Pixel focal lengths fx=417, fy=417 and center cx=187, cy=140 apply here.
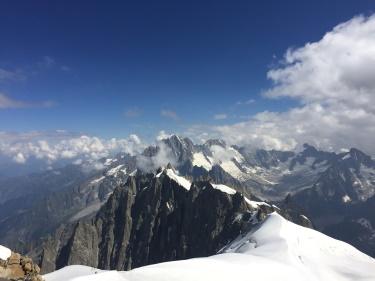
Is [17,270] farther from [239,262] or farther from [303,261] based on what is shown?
[303,261]

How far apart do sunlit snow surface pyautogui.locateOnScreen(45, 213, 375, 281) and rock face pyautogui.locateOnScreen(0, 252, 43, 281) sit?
5466 millimetres

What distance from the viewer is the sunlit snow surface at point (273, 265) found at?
2845 inches

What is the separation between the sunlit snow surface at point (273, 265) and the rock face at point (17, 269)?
5466mm

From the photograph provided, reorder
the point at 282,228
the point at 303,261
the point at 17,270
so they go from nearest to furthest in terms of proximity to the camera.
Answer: the point at 17,270 < the point at 303,261 < the point at 282,228

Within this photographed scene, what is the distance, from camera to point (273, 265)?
91.2m

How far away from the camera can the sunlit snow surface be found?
237ft

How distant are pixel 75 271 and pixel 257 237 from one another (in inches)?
2617

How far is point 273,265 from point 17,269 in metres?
52.3

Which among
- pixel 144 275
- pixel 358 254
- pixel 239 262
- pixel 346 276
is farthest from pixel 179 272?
pixel 358 254

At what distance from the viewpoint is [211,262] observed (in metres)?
84.7

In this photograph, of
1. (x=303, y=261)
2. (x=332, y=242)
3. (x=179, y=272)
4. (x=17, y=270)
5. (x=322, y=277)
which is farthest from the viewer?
(x=332, y=242)

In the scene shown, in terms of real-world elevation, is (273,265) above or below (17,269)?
below

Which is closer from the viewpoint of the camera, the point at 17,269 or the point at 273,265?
the point at 17,269

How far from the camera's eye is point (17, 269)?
2709 inches
